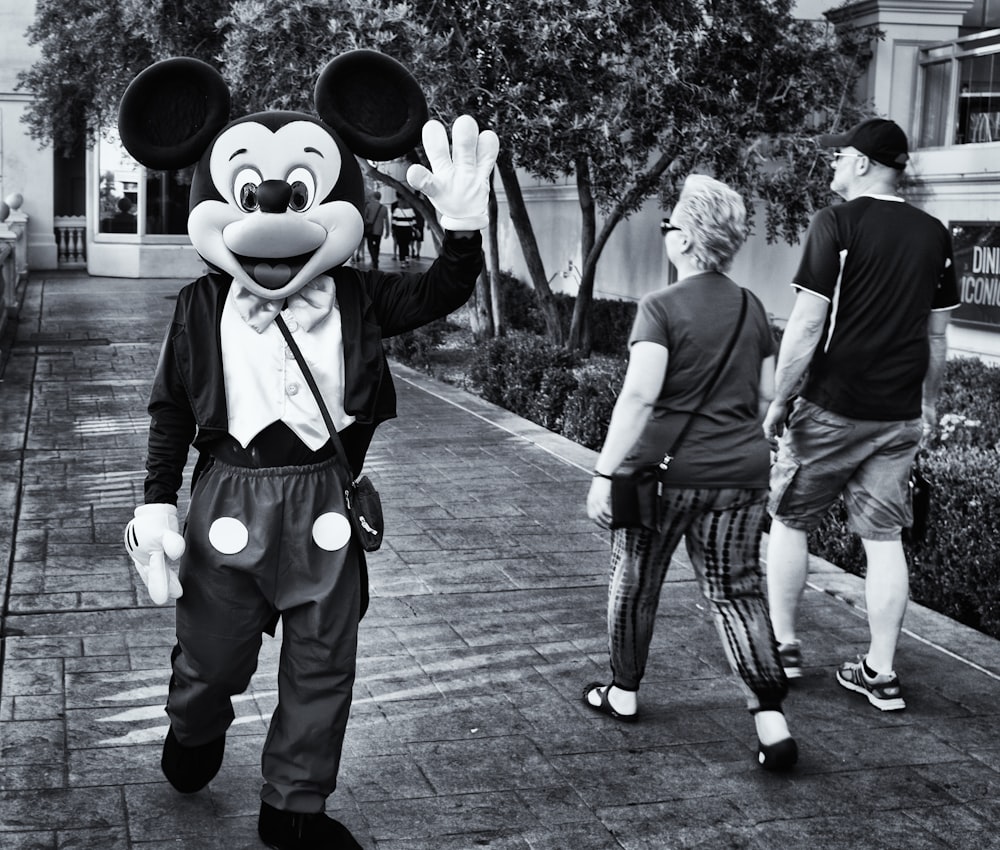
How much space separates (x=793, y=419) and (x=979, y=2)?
9.34 m

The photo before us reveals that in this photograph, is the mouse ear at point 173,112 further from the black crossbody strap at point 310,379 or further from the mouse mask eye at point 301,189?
the black crossbody strap at point 310,379

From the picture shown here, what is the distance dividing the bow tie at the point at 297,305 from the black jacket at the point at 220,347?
0.05m

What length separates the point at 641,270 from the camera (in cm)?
1590

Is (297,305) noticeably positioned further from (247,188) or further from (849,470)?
(849,470)

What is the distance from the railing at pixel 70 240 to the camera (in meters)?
27.5

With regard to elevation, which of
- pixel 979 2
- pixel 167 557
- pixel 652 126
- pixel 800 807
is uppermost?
pixel 979 2

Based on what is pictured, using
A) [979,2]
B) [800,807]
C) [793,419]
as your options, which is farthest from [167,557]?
[979,2]

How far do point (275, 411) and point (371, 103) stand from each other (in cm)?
90

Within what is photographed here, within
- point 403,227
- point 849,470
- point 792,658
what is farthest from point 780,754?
point 403,227

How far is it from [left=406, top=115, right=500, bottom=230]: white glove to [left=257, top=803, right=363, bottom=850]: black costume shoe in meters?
1.53

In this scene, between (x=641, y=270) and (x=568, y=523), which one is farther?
(x=641, y=270)

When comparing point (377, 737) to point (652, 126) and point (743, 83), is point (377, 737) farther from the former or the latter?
point (743, 83)

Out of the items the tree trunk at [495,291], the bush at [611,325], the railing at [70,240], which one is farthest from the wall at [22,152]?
the bush at [611,325]

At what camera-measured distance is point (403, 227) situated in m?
28.4
